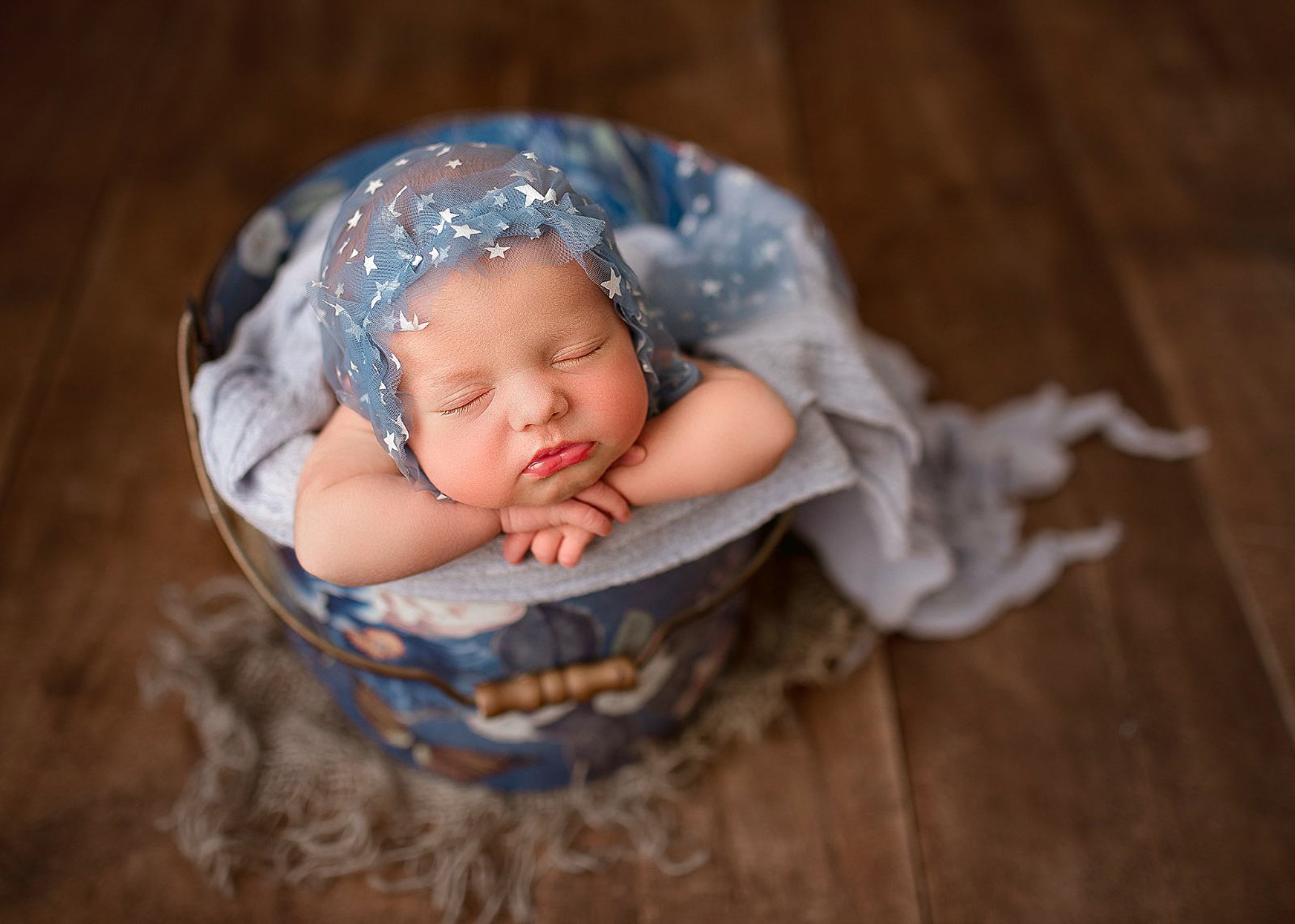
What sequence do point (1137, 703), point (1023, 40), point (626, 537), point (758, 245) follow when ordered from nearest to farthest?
point (626, 537), point (758, 245), point (1137, 703), point (1023, 40)

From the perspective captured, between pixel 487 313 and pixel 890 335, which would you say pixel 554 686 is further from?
pixel 890 335

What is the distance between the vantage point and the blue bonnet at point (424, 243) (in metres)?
0.57

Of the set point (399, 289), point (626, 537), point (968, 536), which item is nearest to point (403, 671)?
point (626, 537)

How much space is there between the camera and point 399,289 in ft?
1.90

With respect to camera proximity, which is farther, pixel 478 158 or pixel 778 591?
pixel 778 591

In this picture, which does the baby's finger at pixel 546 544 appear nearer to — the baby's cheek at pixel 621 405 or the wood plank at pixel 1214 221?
the baby's cheek at pixel 621 405

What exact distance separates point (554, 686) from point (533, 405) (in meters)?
0.27

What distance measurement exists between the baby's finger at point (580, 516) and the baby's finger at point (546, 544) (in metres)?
0.01

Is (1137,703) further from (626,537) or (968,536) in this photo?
(626,537)

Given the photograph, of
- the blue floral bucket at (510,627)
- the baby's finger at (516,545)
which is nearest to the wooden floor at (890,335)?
the blue floral bucket at (510,627)

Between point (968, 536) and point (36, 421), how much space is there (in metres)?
1.05

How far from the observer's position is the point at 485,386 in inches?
23.7

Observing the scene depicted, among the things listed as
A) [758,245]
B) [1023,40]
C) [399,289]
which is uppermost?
[399,289]

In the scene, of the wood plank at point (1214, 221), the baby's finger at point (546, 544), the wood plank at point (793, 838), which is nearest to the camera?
the baby's finger at point (546, 544)
